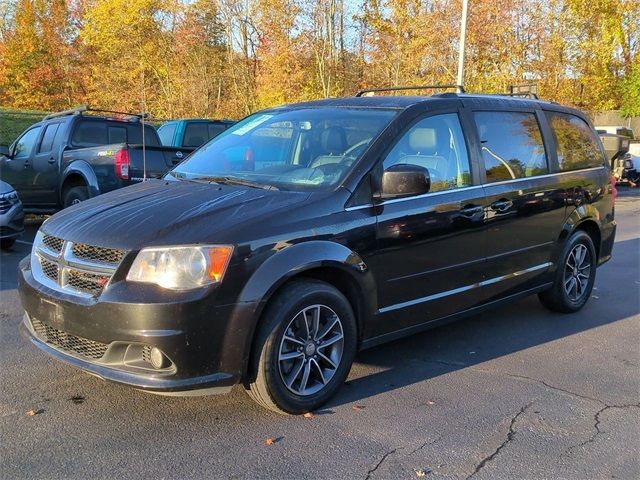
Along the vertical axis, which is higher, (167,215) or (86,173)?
(167,215)

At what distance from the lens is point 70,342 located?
11.3ft

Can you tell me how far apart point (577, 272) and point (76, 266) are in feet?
14.8

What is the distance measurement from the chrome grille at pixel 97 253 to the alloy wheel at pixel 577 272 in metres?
4.13

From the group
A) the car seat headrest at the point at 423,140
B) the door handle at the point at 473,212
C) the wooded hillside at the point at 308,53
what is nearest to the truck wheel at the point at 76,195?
the car seat headrest at the point at 423,140

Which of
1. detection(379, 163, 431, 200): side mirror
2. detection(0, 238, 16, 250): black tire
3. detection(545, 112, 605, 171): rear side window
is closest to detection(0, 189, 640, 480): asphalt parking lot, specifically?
detection(379, 163, 431, 200): side mirror

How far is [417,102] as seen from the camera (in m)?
4.37

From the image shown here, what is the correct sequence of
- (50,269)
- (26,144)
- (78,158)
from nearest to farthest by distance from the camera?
(50,269)
(78,158)
(26,144)

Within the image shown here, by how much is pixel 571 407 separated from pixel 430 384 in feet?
2.87

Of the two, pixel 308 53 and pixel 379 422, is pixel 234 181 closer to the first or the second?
pixel 379 422

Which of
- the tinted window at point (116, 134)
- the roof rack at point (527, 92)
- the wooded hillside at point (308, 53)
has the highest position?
the wooded hillside at point (308, 53)

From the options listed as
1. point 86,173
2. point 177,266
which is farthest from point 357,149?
point 86,173

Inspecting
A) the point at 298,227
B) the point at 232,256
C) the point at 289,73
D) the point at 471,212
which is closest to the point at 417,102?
the point at 471,212

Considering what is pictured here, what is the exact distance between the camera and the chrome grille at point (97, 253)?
3.24 meters

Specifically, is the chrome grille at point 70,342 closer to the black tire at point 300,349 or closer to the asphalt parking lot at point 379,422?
the asphalt parking lot at point 379,422
